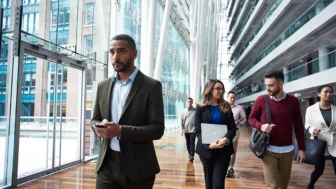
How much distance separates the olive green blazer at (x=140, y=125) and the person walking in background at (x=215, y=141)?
1482 millimetres

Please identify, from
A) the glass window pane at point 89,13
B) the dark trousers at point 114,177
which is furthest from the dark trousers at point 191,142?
the dark trousers at point 114,177

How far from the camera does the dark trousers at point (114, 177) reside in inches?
60.8

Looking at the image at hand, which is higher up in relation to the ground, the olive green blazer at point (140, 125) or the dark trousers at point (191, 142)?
the olive green blazer at point (140, 125)

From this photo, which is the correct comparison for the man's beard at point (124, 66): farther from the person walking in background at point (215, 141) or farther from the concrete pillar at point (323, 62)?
the concrete pillar at point (323, 62)

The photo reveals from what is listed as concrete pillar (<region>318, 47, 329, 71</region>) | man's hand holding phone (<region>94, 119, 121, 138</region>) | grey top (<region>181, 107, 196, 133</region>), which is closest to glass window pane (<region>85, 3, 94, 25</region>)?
grey top (<region>181, 107, 196, 133</region>)

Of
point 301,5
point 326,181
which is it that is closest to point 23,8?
point 326,181

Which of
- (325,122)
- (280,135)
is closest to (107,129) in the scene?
(280,135)

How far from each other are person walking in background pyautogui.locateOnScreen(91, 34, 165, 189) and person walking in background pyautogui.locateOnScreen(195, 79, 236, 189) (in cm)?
147

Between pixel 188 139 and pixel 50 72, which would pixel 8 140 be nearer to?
pixel 50 72

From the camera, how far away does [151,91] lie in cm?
159

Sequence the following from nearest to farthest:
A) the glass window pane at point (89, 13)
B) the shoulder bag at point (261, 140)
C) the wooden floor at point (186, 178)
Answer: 1. the shoulder bag at point (261, 140)
2. the wooden floor at point (186, 178)
3. the glass window pane at point (89, 13)

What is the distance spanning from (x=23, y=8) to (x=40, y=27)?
2.59 feet

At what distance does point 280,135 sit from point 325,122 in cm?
135

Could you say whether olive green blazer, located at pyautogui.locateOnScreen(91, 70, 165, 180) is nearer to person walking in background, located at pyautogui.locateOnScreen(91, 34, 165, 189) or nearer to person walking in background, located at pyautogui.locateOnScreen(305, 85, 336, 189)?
person walking in background, located at pyautogui.locateOnScreen(91, 34, 165, 189)
